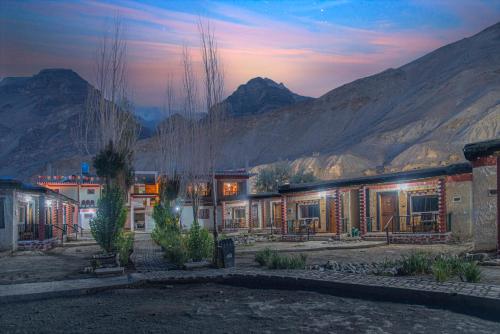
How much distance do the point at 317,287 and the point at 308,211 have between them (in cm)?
2409

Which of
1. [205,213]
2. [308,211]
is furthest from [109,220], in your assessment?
[205,213]

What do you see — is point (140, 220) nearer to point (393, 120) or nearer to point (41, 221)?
point (41, 221)

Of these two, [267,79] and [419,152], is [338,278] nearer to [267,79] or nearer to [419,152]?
Result: [419,152]

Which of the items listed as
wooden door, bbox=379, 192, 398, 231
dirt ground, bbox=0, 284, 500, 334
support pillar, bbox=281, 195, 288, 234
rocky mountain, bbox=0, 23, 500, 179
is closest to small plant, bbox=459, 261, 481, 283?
dirt ground, bbox=0, 284, 500, 334

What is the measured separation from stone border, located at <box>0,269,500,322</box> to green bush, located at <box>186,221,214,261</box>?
192cm

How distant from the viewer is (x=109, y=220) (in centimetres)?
1471

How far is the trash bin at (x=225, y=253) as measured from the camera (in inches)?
527

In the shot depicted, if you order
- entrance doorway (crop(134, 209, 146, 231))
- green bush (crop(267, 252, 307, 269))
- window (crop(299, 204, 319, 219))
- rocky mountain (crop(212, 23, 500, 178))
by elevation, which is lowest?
entrance doorway (crop(134, 209, 146, 231))

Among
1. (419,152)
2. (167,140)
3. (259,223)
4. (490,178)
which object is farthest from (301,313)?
(419,152)

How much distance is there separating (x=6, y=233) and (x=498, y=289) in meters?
21.3

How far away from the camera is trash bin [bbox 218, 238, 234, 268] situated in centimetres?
1338

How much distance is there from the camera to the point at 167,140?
27188 mm

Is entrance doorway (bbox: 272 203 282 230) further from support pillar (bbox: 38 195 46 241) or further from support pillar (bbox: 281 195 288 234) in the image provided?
support pillar (bbox: 38 195 46 241)

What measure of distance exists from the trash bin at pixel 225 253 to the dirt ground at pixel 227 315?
320cm
